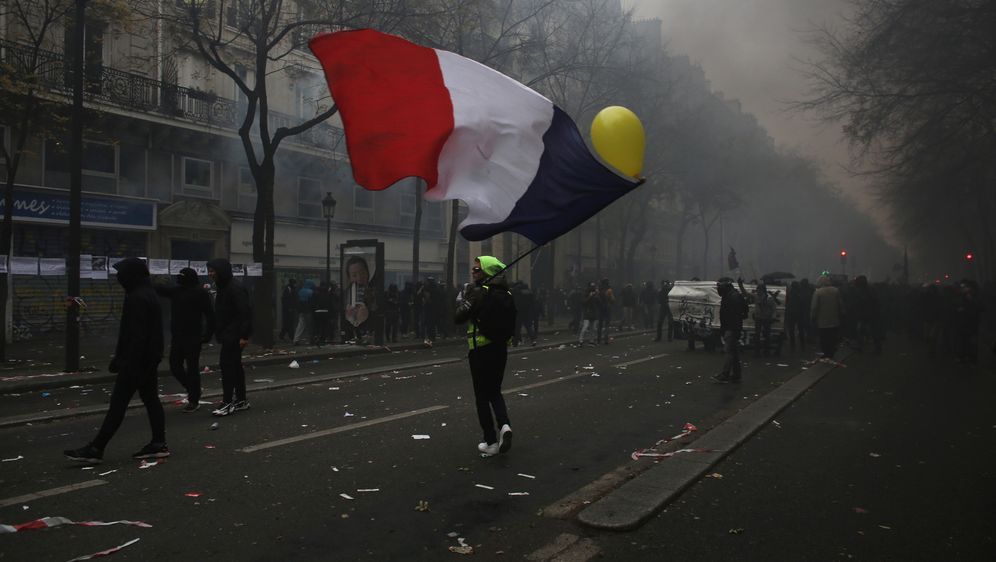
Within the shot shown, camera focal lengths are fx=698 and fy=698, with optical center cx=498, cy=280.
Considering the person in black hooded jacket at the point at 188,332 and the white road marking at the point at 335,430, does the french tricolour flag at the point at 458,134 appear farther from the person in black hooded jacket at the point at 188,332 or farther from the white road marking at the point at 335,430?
the person in black hooded jacket at the point at 188,332

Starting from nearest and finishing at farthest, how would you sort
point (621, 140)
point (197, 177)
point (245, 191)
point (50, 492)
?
point (50, 492) < point (621, 140) < point (197, 177) < point (245, 191)

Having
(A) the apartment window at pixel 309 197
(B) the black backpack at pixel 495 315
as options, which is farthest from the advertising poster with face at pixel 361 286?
(B) the black backpack at pixel 495 315

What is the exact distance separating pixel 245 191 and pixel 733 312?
1981cm

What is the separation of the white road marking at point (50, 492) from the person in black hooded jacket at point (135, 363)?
2.05 ft

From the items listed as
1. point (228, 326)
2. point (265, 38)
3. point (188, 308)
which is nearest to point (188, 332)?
point (188, 308)

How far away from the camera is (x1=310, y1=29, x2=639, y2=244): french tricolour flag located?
16.4 ft

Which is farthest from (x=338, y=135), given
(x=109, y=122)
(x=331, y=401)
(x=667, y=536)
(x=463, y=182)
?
(x=667, y=536)

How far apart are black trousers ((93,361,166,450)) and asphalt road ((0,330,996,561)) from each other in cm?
25

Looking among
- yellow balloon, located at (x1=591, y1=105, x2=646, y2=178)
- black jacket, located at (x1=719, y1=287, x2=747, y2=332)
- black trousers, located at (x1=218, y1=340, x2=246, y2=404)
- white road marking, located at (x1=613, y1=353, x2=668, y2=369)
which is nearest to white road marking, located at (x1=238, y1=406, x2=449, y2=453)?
black trousers, located at (x1=218, y1=340, x2=246, y2=404)

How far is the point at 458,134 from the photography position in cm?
514

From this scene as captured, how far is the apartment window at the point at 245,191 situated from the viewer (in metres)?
25.4

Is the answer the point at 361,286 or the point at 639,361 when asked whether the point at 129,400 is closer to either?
the point at 639,361

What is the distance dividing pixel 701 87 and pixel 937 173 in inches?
924

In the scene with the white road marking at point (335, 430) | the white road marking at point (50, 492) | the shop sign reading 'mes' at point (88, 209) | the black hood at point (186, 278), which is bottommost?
the white road marking at point (335, 430)
